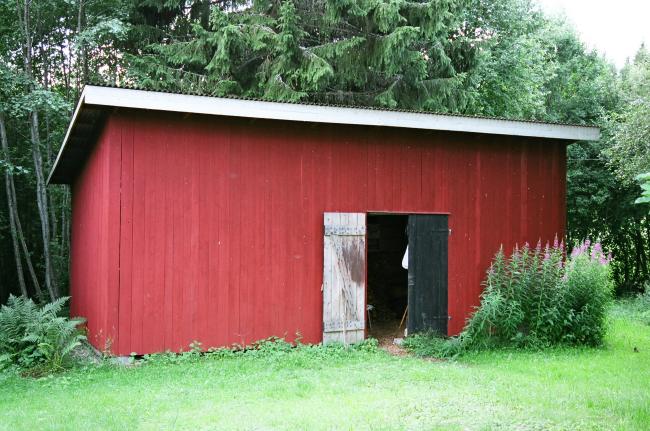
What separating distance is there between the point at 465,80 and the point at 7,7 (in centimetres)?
1096

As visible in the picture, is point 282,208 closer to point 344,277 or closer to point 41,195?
point 344,277

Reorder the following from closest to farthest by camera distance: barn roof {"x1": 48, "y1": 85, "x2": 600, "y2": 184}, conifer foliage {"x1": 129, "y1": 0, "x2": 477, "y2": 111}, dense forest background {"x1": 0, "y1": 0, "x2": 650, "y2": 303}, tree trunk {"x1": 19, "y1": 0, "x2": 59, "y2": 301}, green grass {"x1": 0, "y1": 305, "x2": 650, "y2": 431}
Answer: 1. green grass {"x1": 0, "y1": 305, "x2": 650, "y2": 431}
2. barn roof {"x1": 48, "y1": 85, "x2": 600, "y2": 184}
3. tree trunk {"x1": 19, "y1": 0, "x2": 59, "y2": 301}
4. dense forest background {"x1": 0, "y1": 0, "x2": 650, "y2": 303}
5. conifer foliage {"x1": 129, "y1": 0, "x2": 477, "y2": 111}

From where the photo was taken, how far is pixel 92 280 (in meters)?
8.96

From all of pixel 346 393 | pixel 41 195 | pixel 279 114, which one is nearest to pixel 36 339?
pixel 346 393

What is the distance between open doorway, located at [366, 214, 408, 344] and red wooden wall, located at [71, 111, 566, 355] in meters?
2.61

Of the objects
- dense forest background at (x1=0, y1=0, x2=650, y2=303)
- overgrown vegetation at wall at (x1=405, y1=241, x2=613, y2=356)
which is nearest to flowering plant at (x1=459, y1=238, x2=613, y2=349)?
overgrown vegetation at wall at (x1=405, y1=241, x2=613, y2=356)

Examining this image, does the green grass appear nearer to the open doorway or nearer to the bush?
the bush

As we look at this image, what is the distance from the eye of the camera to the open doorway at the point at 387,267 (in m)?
11.6

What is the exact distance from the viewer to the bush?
7.06 m

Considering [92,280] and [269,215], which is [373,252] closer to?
[269,215]

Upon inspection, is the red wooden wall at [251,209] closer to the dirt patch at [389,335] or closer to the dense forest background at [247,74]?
the dirt patch at [389,335]

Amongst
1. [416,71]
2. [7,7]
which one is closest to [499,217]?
[416,71]

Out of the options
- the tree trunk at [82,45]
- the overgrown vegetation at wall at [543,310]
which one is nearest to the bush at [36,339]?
the overgrown vegetation at wall at [543,310]

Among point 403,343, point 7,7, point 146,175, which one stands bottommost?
point 403,343
